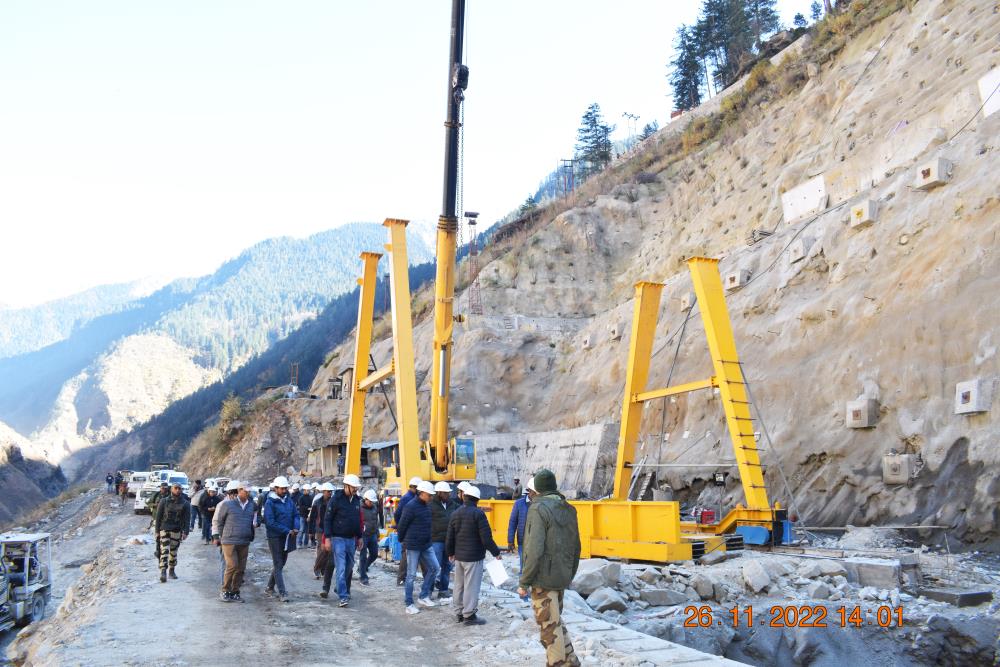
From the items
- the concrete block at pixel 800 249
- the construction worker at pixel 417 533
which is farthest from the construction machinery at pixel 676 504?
the concrete block at pixel 800 249

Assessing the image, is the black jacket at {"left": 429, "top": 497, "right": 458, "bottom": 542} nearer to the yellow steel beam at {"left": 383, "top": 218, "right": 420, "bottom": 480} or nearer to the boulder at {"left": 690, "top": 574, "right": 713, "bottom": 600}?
the boulder at {"left": 690, "top": 574, "right": 713, "bottom": 600}

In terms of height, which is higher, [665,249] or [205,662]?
[665,249]

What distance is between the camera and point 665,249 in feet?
130

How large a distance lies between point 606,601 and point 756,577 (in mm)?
3144

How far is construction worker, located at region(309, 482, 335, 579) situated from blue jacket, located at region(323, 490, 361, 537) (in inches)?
12.0

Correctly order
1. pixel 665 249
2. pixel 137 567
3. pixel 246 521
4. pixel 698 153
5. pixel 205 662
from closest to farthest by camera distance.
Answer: pixel 205 662 → pixel 246 521 → pixel 137 567 → pixel 665 249 → pixel 698 153

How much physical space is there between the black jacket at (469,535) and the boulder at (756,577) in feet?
18.2

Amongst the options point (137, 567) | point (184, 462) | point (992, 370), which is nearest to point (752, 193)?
point (992, 370)

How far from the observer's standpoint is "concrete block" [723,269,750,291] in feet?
90.3

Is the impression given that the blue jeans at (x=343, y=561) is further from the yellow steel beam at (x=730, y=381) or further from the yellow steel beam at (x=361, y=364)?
the yellow steel beam at (x=361, y=364)

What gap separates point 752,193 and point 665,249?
599 cm

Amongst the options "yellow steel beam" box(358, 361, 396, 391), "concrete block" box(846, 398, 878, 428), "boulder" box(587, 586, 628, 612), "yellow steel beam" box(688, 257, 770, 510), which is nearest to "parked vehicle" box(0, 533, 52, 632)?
"yellow steel beam" box(358, 361, 396, 391)

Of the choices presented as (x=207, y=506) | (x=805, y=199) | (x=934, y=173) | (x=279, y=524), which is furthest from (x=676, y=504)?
(x=805, y=199)

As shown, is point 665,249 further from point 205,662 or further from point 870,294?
point 205,662
